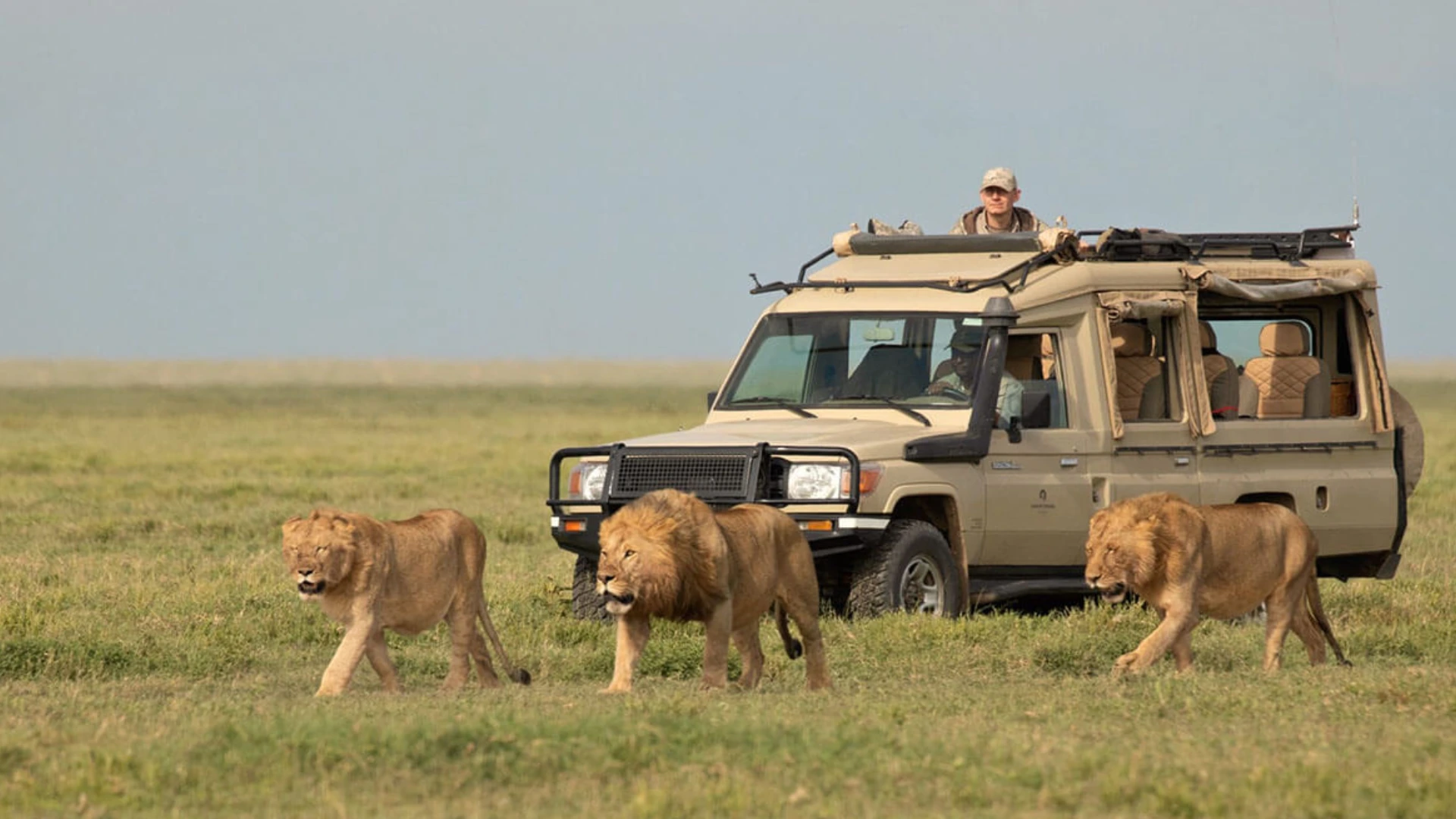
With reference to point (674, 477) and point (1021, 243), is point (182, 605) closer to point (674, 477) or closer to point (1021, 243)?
point (674, 477)

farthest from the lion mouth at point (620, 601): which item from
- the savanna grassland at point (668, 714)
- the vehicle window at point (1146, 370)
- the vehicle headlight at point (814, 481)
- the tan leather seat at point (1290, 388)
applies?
the tan leather seat at point (1290, 388)

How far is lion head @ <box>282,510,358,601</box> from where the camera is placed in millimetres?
8828

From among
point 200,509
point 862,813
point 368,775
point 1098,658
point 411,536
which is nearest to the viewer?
point 862,813

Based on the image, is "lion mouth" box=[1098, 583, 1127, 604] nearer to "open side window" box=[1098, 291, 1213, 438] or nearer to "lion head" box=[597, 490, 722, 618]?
"lion head" box=[597, 490, 722, 618]

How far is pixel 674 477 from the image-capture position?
11273 mm

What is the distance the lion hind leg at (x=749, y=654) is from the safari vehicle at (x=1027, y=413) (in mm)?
1483

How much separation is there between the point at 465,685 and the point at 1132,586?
2.94 meters

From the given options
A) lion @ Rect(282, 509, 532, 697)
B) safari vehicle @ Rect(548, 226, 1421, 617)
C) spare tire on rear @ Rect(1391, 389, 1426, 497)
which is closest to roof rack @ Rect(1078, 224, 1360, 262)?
safari vehicle @ Rect(548, 226, 1421, 617)

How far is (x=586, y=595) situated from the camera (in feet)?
39.7

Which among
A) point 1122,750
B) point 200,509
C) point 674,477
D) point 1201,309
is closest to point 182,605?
point 674,477

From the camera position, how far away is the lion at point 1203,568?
985 centimetres

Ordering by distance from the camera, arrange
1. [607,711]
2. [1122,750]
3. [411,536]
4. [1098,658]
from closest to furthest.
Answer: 1. [1122,750]
2. [607,711]
3. [411,536]
4. [1098,658]

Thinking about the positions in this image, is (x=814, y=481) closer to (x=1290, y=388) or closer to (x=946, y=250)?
(x=946, y=250)

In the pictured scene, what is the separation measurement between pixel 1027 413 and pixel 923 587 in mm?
1048
